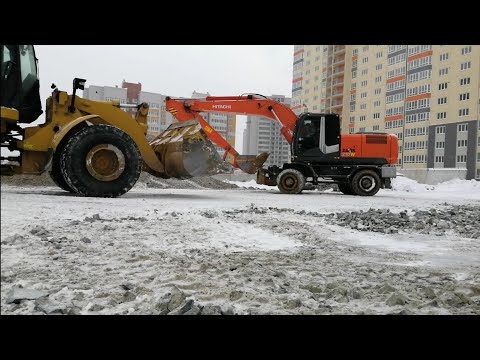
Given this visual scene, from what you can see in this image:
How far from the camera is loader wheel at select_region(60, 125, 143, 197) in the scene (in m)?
1.34

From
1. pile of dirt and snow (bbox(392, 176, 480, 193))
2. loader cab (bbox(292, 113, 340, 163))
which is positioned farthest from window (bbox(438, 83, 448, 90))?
pile of dirt and snow (bbox(392, 176, 480, 193))

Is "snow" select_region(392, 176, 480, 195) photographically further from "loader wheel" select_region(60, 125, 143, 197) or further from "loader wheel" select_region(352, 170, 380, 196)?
"loader wheel" select_region(60, 125, 143, 197)

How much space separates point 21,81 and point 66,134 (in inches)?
10.2

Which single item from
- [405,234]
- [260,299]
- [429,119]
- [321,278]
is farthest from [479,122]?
[260,299]

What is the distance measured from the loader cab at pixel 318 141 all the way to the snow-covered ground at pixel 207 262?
2745 mm

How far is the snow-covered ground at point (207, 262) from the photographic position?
933 mm

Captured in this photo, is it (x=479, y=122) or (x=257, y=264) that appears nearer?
(x=257, y=264)

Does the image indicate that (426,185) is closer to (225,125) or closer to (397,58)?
(397,58)

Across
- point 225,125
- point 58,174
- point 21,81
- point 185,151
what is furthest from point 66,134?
point 185,151

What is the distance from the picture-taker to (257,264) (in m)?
1.35

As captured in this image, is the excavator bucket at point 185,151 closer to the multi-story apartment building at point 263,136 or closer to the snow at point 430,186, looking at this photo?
the multi-story apartment building at point 263,136
